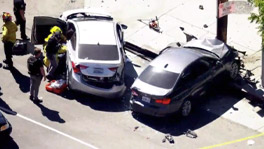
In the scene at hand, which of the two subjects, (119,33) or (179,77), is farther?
(119,33)

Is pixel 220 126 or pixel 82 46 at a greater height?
pixel 82 46

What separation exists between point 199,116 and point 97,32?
3936 mm

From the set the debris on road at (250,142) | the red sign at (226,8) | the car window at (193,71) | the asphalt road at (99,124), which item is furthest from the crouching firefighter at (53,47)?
the debris on road at (250,142)

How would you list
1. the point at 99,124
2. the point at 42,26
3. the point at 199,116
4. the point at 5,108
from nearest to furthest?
1. the point at 99,124
2. the point at 5,108
3. the point at 199,116
4. the point at 42,26

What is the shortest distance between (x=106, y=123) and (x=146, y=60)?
3.99m

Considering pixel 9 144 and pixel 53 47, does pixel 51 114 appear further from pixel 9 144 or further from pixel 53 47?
pixel 53 47

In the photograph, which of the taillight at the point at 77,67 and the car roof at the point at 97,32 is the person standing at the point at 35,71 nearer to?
the taillight at the point at 77,67

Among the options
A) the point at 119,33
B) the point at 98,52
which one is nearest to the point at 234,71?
the point at 119,33

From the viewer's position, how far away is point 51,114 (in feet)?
57.7

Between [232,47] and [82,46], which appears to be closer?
[82,46]

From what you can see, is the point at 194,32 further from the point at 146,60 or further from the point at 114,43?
the point at 114,43

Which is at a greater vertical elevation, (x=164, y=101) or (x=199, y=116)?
(x=164, y=101)

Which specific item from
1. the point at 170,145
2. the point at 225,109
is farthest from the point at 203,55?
the point at 170,145

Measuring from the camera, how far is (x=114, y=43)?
1861cm
